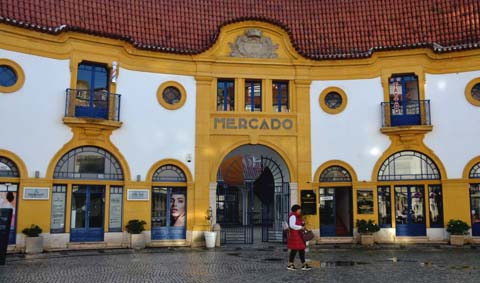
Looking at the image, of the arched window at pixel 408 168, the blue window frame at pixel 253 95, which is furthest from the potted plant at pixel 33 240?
the arched window at pixel 408 168

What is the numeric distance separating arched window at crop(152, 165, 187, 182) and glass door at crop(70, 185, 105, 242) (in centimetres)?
237

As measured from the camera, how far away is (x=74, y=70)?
2103 cm

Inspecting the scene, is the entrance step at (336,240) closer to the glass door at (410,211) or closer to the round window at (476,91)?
the glass door at (410,211)

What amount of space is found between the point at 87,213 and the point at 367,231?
39.1ft

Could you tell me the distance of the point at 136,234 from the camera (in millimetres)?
21156

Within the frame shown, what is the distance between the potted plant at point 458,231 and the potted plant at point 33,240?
16.7 meters

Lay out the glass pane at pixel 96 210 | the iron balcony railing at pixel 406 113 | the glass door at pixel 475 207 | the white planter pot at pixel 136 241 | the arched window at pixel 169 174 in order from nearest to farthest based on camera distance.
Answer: the white planter pot at pixel 136 241 < the glass pane at pixel 96 210 < the glass door at pixel 475 207 < the arched window at pixel 169 174 < the iron balcony railing at pixel 406 113

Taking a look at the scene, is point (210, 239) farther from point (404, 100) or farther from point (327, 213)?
point (404, 100)

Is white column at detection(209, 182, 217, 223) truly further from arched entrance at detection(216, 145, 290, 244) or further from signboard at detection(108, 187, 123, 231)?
signboard at detection(108, 187, 123, 231)

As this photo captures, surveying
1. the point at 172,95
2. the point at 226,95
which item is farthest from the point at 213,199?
the point at 172,95

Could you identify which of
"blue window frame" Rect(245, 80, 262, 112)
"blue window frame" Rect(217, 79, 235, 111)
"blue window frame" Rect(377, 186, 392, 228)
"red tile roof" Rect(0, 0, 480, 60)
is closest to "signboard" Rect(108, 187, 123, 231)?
"blue window frame" Rect(217, 79, 235, 111)

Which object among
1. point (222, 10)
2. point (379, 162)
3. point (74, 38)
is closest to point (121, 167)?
point (74, 38)

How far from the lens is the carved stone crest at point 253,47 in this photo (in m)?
23.5

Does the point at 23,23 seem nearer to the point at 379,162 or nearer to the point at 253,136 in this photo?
the point at 253,136
